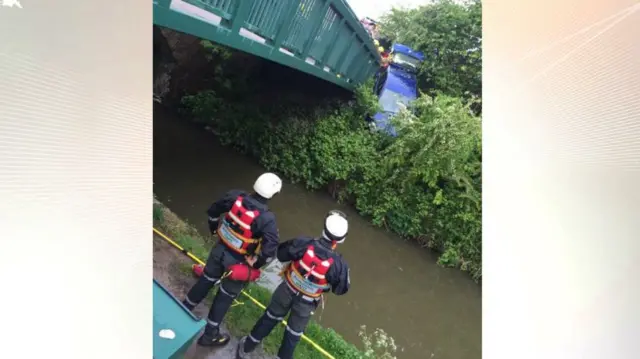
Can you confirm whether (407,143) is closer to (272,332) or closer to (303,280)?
(272,332)

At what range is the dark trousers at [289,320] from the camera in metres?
3.41

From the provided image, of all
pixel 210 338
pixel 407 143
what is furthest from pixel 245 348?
pixel 407 143

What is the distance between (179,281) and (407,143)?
13.7 feet

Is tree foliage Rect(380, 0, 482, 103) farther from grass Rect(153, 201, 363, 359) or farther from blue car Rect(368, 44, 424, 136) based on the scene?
grass Rect(153, 201, 363, 359)

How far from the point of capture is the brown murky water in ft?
17.1

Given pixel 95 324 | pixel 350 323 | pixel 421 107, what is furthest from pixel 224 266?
pixel 421 107

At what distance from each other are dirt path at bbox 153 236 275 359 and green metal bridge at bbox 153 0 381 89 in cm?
201

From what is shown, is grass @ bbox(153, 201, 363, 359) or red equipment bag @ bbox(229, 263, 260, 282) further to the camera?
grass @ bbox(153, 201, 363, 359)

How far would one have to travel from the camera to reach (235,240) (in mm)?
3334

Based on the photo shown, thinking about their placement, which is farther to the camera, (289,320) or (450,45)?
(450,45)

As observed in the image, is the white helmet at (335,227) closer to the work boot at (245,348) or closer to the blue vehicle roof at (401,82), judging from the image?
the work boot at (245,348)

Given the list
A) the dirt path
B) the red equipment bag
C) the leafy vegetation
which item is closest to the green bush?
the leafy vegetation

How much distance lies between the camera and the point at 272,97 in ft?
28.9

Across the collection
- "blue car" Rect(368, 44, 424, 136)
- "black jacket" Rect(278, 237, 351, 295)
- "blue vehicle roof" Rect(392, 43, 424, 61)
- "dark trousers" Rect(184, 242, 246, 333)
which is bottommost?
"dark trousers" Rect(184, 242, 246, 333)
